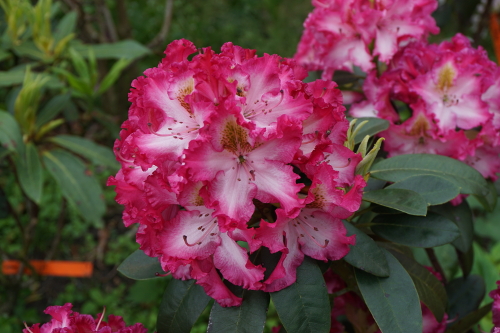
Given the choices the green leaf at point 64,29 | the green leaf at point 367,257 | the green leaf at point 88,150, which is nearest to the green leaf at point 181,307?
the green leaf at point 367,257

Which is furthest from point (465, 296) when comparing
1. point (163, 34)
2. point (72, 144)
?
point (163, 34)

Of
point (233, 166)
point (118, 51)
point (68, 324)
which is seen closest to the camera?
point (233, 166)

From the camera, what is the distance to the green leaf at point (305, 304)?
0.68 m

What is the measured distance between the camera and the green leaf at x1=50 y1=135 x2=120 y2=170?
Answer: 175 centimetres

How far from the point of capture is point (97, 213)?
5.43ft

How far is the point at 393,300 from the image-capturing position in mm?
715

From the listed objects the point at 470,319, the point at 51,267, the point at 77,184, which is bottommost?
the point at 51,267

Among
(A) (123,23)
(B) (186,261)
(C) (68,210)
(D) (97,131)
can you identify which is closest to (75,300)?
(C) (68,210)

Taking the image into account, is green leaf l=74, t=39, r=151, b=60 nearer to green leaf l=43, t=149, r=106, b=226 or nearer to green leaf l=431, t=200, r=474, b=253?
green leaf l=43, t=149, r=106, b=226

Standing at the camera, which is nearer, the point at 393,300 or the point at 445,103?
the point at 393,300

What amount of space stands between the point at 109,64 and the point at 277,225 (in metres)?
3.17

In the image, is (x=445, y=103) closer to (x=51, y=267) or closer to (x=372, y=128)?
(x=372, y=128)

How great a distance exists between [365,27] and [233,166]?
61 cm

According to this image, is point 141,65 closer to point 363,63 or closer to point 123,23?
point 123,23
